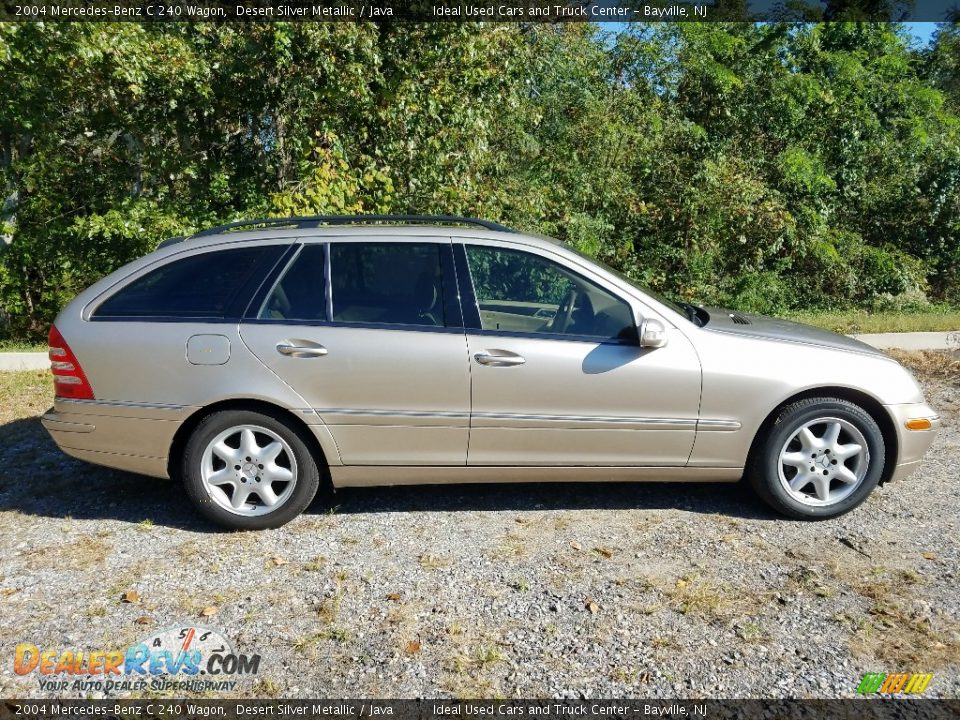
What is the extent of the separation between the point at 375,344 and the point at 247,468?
0.98m

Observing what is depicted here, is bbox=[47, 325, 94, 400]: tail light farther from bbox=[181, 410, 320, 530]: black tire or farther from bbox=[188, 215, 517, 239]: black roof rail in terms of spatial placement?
bbox=[188, 215, 517, 239]: black roof rail

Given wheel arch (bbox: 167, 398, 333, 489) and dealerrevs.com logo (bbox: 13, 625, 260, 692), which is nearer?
dealerrevs.com logo (bbox: 13, 625, 260, 692)

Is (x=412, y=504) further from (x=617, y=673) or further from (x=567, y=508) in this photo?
(x=617, y=673)

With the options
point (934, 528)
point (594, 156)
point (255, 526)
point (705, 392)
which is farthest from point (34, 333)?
point (934, 528)

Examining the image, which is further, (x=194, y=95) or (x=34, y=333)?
(x=34, y=333)

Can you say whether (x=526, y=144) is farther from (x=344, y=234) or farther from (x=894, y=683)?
(x=894, y=683)

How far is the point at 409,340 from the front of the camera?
4.56 meters

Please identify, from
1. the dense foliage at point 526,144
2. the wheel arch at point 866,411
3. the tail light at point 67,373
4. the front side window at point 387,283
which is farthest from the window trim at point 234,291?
the dense foliage at point 526,144

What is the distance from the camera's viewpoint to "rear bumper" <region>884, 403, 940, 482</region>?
15.5 feet

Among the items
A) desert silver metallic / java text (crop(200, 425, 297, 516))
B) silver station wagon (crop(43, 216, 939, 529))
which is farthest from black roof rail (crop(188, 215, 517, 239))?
desert silver metallic / java text (crop(200, 425, 297, 516))

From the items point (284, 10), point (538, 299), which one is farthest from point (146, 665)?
point (284, 10)

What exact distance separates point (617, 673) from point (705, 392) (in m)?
1.82

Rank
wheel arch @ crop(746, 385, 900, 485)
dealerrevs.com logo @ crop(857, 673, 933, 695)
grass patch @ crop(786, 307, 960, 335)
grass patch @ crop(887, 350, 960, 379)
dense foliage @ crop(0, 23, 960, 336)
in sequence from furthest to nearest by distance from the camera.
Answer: grass patch @ crop(786, 307, 960, 335), dense foliage @ crop(0, 23, 960, 336), grass patch @ crop(887, 350, 960, 379), wheel arch @ crop(746, 385, 900, 485), dealerrevs.com logo @ crop(857, 673, 933, 695)

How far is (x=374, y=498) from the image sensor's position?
5.18 meters
